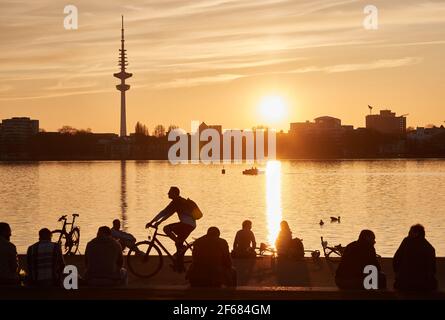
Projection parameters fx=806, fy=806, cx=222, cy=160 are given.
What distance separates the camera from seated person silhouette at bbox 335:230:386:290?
49.4 ft

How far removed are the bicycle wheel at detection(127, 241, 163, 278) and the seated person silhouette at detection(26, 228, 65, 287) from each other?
13.1 ft

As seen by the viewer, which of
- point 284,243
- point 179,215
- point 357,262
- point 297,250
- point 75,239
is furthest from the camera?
point 75,239

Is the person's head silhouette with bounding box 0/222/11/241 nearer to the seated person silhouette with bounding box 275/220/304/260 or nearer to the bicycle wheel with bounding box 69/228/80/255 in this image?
the seated person silhouette with bounding box 275/220/304/260

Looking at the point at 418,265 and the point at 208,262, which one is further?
the point at 208,262

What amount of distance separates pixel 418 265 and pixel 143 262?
23.2 ft

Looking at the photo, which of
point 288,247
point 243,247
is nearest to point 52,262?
point 243,247

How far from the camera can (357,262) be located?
1512cm

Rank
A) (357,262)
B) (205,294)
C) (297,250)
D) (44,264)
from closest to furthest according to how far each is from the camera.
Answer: (205,294), (44,264), (357,262), (297,250)

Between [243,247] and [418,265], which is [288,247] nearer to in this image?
[243,247]

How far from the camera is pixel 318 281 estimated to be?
61.4 feet

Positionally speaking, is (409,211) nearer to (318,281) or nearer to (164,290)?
(318,281)

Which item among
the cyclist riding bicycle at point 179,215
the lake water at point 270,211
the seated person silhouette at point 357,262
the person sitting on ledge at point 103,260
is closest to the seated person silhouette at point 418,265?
the seated person silhouette at point 357,262

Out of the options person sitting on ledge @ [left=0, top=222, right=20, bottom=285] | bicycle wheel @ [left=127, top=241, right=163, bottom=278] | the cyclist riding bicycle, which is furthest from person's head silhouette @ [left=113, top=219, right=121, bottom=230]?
person sitting on ledge @ [left=0, top=222, right=20, bottom=285]

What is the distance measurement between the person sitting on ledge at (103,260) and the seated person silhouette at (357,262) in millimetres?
4208
